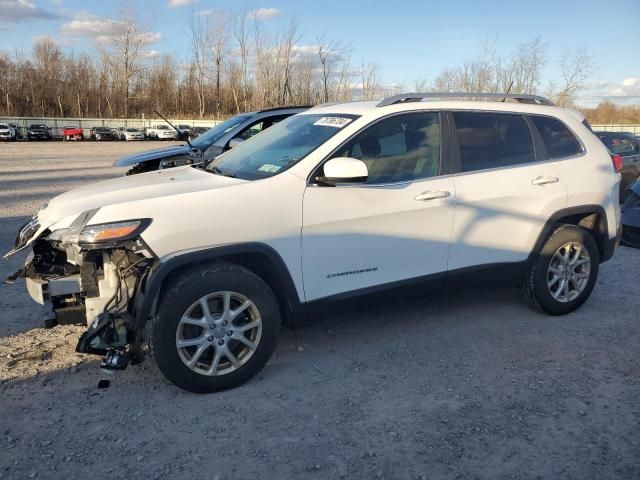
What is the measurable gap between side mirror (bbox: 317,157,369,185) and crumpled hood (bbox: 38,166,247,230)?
1.91 feet

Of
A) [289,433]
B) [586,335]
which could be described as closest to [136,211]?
[289,433]

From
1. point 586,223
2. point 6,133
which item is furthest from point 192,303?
point 6,133

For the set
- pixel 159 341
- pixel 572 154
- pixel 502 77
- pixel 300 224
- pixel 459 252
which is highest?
pixel 502 77

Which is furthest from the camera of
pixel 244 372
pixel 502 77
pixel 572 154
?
pixel 502 77

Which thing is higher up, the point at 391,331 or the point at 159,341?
the point at 159,341

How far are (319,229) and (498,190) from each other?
1636 millimetres

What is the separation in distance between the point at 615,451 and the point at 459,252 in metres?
1.75

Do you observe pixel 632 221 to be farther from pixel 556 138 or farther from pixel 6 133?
pixel 6 133

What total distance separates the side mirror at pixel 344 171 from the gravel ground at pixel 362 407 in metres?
1.35

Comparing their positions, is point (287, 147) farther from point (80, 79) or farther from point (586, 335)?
point (80, 79)

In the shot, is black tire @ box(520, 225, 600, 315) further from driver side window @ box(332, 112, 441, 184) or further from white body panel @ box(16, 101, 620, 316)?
driver side window @ box(332, 112, 441, 184)

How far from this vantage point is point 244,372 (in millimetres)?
3510

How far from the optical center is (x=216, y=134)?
29.9 ft

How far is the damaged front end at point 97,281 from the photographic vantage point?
317 centimetres
